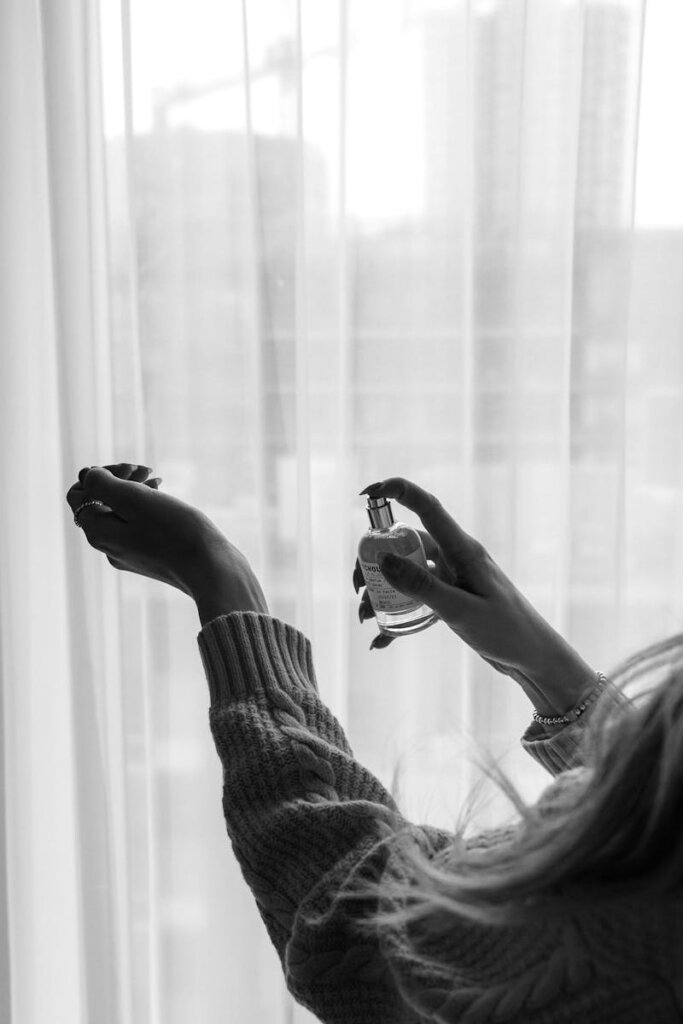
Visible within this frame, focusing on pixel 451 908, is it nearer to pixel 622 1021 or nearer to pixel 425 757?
pixel 622 1021

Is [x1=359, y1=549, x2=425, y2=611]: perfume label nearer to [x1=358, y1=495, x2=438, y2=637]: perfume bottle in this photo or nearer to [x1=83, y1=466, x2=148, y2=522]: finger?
[x1=358, y1=495, x2=438, y2=637]: perfume bottle

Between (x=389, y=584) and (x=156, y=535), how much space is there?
0.21 meters

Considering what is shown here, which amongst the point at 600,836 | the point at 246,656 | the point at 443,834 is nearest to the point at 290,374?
the point at 246,656

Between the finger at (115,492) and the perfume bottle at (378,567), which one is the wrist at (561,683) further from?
the finger at (115,492)

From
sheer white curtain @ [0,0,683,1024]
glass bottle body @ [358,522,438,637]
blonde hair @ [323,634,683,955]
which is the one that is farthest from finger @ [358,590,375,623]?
blonde hair @ [323,634,683,955]

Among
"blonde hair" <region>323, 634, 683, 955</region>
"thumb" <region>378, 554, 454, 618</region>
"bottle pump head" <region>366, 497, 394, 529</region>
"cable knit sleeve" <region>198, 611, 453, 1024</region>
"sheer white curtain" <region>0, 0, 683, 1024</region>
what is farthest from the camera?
"sheer white curtain" <region>0, 0, 683, 1024</region>

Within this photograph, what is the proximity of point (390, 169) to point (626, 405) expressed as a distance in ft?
1.39

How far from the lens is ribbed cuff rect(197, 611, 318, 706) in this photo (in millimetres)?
711

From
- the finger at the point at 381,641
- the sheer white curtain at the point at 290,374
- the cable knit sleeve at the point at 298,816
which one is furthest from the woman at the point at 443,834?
the sheer white curtain at the point at 290,374

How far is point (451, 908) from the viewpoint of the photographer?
533 mm

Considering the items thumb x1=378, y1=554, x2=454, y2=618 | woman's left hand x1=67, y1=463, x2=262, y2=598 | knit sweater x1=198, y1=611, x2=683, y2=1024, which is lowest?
knit sweater x1=198, y1=611, x2=683, y2=1024

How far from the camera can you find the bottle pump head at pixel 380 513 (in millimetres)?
923

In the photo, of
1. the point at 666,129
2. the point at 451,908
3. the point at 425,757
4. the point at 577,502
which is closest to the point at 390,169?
the point at 666,129

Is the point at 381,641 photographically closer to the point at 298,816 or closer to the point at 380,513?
the point at 380,513
